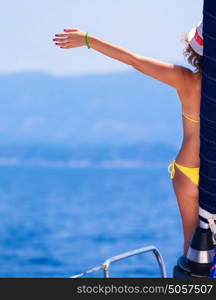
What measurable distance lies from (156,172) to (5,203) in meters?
28.1

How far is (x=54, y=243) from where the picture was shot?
3023 cm

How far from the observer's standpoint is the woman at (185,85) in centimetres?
273

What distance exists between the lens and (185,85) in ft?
9.07

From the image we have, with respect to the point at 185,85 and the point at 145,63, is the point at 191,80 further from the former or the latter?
the point at 145,63

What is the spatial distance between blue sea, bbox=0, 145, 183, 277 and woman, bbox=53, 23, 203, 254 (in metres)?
16.3

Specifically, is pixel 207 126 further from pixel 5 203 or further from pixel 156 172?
pixel 156 172

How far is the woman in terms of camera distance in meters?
2.73

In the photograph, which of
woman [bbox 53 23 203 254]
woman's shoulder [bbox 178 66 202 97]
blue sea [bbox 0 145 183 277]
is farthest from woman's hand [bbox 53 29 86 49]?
blue sea [bbox 0 145 183 277]

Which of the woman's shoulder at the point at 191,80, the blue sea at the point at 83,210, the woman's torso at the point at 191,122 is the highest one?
the woman's shoulder at the point at 191,80

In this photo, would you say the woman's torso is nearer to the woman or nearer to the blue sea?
the woman

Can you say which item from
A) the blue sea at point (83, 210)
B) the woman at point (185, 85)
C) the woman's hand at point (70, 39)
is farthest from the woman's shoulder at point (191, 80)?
the blue sea at point (83, 210)

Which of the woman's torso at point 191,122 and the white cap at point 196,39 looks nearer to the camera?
the white cap at point 196,39

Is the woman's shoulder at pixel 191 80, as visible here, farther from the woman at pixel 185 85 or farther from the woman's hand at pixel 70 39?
the woman's hand at pixel 70 39

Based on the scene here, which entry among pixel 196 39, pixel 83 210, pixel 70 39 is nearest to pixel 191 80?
pixel 196 39
